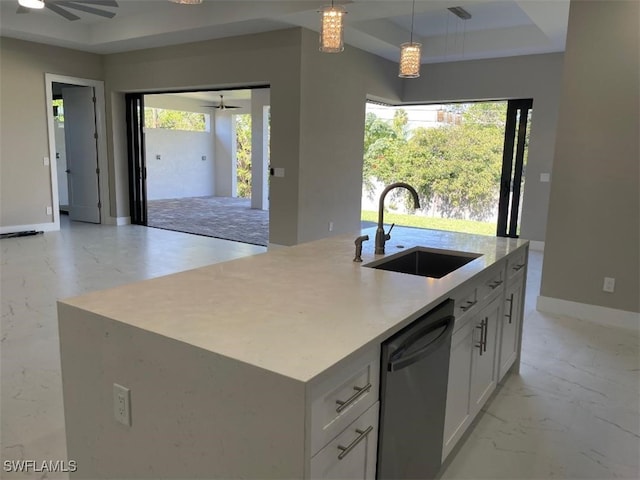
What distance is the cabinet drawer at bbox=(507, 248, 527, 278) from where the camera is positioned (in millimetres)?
2622

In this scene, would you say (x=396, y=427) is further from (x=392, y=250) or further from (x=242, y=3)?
(x=242, y=3)

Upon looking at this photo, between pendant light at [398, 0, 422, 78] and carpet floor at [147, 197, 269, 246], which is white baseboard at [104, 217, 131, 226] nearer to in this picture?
carpet floor at [147, 197, 269, 246]

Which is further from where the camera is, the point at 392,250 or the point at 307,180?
the point at 307,180

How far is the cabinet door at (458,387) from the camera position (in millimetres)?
1901

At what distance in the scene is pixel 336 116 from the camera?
20.9ft

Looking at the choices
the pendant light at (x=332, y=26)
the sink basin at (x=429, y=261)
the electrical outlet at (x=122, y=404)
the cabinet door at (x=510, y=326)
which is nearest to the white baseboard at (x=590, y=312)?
the cabinet door at (x=510, y=326)

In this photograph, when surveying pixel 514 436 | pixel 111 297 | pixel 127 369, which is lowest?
pixel 514 436

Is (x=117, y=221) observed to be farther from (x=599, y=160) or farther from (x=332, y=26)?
(x=599, y=160)

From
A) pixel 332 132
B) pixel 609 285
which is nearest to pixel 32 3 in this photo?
pixel 332 132

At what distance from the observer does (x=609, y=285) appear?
12.9 ft

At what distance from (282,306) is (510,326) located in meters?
1.74

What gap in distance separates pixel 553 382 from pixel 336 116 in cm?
445

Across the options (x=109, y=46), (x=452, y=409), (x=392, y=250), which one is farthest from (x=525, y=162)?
(x=109, y=46)

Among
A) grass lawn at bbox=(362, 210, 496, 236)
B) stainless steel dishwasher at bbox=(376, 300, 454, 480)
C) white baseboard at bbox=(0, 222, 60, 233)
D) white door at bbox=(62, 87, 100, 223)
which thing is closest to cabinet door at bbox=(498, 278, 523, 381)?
stainless steel dishwasher at bbox=(376, 300, 454, 480)
